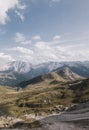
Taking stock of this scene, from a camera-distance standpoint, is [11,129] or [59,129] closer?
[59,129]

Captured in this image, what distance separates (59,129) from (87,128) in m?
12.7

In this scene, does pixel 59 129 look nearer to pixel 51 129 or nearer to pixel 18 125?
pixel 51 129

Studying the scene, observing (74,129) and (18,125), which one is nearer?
(74,129)

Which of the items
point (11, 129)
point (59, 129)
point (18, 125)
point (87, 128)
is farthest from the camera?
point (18, 125)

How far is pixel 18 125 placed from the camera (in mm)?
115812

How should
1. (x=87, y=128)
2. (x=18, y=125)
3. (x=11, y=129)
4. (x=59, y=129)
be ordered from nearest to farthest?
(x=87, y=128)
(x=59, y=129)
(x=11, y=129)
(x=18, y=125)

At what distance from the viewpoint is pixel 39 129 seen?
327 feet

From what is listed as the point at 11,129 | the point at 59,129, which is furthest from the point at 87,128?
the point at 11,129

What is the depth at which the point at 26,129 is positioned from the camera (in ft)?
331

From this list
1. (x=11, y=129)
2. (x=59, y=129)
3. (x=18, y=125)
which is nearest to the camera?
(x=59, y=129)

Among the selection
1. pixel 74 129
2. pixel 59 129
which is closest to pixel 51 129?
pixel 59 129

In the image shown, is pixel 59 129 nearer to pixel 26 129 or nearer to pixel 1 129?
pixel 26 129

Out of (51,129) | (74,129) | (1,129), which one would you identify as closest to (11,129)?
(1,129)

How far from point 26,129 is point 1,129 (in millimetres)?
13423
